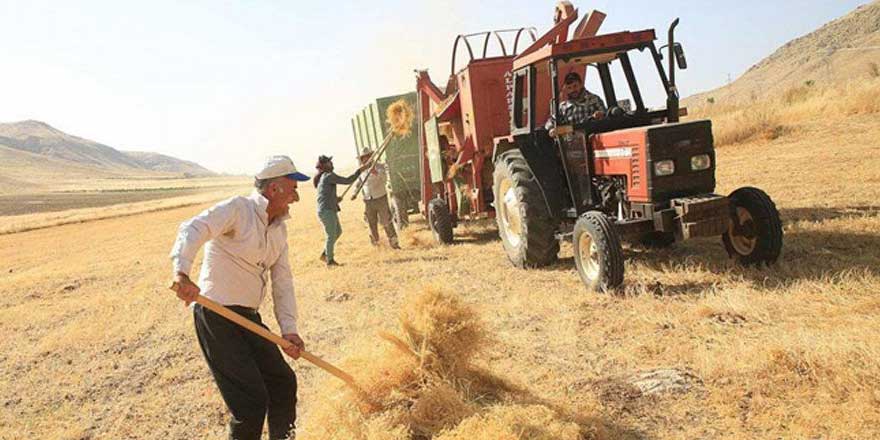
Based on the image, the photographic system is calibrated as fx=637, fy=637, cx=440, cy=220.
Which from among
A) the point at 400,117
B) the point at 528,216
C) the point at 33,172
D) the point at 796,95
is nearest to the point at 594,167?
the point at 528,216

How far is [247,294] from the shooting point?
3539 mm

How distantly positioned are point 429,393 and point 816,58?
62.6m

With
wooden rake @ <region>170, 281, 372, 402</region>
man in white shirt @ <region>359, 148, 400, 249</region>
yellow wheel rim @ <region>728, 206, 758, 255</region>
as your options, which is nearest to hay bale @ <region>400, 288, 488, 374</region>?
wooden rake @ <region>170, 281, 372, 402</region>

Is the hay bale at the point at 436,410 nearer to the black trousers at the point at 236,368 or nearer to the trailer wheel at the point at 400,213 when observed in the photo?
the black trousers at the point at 236,368

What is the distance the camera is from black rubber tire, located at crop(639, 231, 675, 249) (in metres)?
7.55

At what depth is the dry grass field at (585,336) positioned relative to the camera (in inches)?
140

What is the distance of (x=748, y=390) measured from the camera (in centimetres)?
364

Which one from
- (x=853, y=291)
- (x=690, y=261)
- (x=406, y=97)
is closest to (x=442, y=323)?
(x=853, y=291)

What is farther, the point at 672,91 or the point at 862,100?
the point at 862,100

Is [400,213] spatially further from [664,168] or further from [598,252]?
[664,168]

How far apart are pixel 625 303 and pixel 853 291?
1.74 metres

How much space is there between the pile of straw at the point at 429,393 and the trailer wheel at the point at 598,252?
2251mm

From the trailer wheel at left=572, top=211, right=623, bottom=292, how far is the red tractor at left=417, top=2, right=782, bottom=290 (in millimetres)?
10

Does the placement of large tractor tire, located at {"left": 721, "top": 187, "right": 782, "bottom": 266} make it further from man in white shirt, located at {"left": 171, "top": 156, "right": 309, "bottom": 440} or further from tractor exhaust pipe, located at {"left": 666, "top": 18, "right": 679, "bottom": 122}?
man in white shirt, located at {"left": 171, "top": 156, "right": 309, "bottom": 440}
